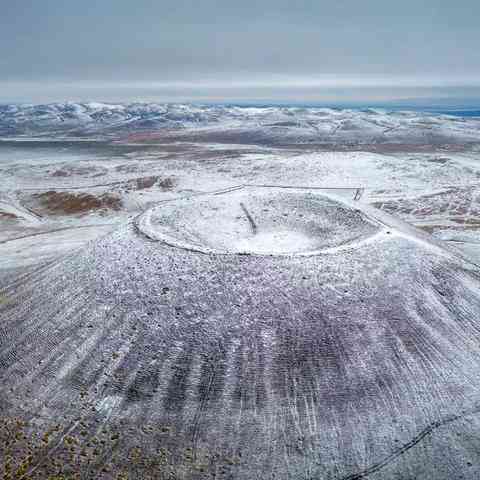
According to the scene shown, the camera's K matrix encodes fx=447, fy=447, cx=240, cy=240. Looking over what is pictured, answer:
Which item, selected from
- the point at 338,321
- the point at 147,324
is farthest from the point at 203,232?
Answer: the point at 338,321

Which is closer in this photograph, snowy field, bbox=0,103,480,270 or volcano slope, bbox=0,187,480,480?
volcano slope, bbox=0,187,480,480

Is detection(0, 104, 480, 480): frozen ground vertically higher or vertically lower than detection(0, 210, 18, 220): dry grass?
higher

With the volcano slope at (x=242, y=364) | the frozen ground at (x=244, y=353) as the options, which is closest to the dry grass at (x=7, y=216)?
the frozen ground at (x=244, y=353)

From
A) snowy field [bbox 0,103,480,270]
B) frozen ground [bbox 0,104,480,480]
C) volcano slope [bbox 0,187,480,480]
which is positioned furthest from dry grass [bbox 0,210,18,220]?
volcano slope [bbox 0,187,480,480]

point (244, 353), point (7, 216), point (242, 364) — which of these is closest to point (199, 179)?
point (7, 216)

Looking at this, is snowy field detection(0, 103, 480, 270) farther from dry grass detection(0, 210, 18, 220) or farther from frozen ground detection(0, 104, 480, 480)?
frozen ground detection(0, 104, 480, 480)

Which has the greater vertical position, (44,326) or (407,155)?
(44,326)

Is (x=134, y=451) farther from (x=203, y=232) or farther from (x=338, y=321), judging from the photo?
(x=203, y=232)

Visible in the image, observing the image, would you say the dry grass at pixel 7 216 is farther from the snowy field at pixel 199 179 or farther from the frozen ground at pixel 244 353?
the frozen ground at pixel 244 353

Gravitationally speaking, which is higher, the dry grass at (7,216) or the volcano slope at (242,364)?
the volcano slope at (242,364)
